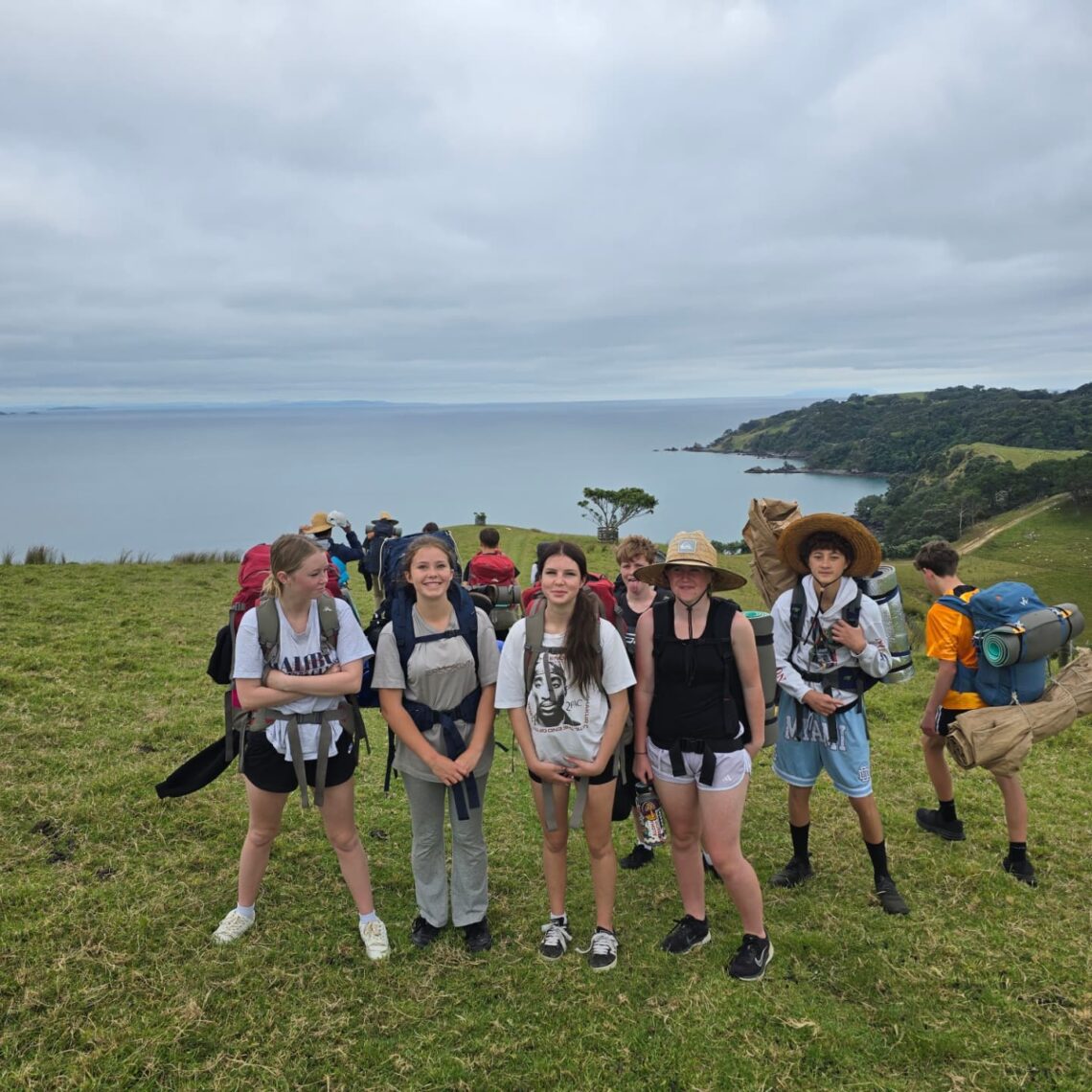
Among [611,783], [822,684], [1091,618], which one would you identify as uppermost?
[822,684]

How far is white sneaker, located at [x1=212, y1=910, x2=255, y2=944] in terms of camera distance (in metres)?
3.59

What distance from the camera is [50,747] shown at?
18.7ft

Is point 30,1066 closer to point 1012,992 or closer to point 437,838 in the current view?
point 437,838

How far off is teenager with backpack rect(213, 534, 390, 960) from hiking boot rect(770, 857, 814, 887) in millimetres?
2510

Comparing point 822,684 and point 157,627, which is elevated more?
point 822,684

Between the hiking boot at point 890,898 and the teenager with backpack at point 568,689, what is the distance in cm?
199

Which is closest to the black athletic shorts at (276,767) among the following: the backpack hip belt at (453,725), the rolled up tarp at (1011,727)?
the backpack hip belt at (453,725)

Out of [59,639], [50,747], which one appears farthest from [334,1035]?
[59,639]

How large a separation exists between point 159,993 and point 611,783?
241 centimetres

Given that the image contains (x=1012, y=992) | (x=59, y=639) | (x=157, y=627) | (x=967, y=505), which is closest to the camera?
(x=1012, y=992)

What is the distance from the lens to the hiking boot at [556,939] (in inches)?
142

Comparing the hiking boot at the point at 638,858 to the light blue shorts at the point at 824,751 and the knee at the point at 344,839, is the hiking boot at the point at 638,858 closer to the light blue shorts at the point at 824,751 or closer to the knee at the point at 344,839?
the light blue shorts at the point at 824,751

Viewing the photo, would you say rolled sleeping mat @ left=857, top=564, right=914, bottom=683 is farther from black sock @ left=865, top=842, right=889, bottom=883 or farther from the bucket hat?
the bucket hat

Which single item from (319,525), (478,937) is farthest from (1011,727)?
(319,525)
